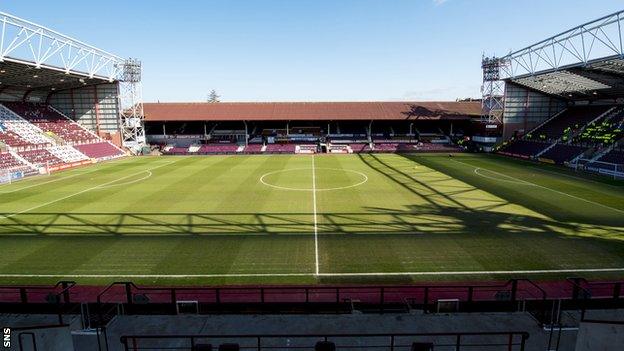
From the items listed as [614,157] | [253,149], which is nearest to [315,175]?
[253,149]

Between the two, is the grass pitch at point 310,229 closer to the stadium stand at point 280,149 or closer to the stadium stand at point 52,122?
the stadium stand at point 52,122

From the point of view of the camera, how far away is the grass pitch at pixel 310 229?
571 inches

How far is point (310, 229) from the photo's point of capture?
1947 cm

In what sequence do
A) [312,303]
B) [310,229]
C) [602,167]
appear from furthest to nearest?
[602,167], [310,229], [312,303]

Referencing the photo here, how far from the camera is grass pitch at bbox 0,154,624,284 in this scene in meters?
14.5

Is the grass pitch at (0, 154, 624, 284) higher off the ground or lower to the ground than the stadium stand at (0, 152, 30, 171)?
lower

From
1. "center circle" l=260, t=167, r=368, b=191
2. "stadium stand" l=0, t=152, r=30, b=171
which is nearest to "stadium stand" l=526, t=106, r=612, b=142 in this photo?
"center circle" l=260, t=167, r=368, b=191

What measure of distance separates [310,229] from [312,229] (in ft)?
0.35

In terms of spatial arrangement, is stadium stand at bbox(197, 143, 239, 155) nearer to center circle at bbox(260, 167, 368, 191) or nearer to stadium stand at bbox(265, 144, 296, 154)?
stadium stand at bbox(265, 144, 296, 154)

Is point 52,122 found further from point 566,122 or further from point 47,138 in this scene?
point 566,122

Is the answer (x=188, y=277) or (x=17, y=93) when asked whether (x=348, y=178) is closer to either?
(x=188, y=277)

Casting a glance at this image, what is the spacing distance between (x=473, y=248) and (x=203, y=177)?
2662cm

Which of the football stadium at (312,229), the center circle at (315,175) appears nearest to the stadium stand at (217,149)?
the football stadium at (312,229)

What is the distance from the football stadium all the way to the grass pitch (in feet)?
0.44
